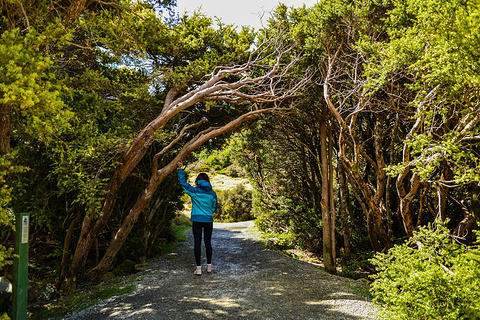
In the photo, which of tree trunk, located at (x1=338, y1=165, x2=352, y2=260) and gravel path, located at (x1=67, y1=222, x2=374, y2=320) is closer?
gravel path, located at (x1=67, y1=222, x2=374, y2=320)

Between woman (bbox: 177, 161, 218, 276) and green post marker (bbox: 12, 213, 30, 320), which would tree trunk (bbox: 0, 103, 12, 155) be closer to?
green post marker (bbox: 12, 213, 30, 320)

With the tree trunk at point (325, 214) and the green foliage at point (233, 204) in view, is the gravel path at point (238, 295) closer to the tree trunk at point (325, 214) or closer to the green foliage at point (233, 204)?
the tree trunk at point (325, 214)

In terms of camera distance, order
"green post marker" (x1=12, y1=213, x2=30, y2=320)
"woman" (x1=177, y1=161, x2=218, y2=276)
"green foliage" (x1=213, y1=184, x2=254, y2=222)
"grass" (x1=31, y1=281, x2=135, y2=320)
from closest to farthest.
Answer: "green post marker" (x1=12, y1=213, x2=30, y2=320) < "grass" (x1=31, y1=281, x2=135, y2=320) < "woman" (x1=177, y1=161, x2=218, y2=276) < "green foliage" (x1=213, y1=184, x2=254, y2=222)

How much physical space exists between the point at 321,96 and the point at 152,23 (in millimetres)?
3880

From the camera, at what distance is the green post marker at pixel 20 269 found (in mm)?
3281

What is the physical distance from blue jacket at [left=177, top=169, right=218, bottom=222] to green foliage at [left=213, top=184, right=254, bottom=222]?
43.6ft

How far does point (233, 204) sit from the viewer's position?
1941cm

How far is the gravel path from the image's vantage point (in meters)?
3.86

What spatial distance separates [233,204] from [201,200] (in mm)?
13969

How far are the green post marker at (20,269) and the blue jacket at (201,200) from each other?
2.64m

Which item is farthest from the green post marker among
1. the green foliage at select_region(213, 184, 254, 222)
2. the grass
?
the green foliage at select_region(213, 184, 254, 222)

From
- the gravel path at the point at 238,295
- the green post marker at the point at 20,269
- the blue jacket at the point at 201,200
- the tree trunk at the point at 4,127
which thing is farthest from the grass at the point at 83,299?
the tree trunk at the point at 4,127

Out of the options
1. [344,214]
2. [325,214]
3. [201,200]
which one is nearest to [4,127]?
[201,200]

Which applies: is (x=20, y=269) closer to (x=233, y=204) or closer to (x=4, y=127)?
(x=4, y=127)
